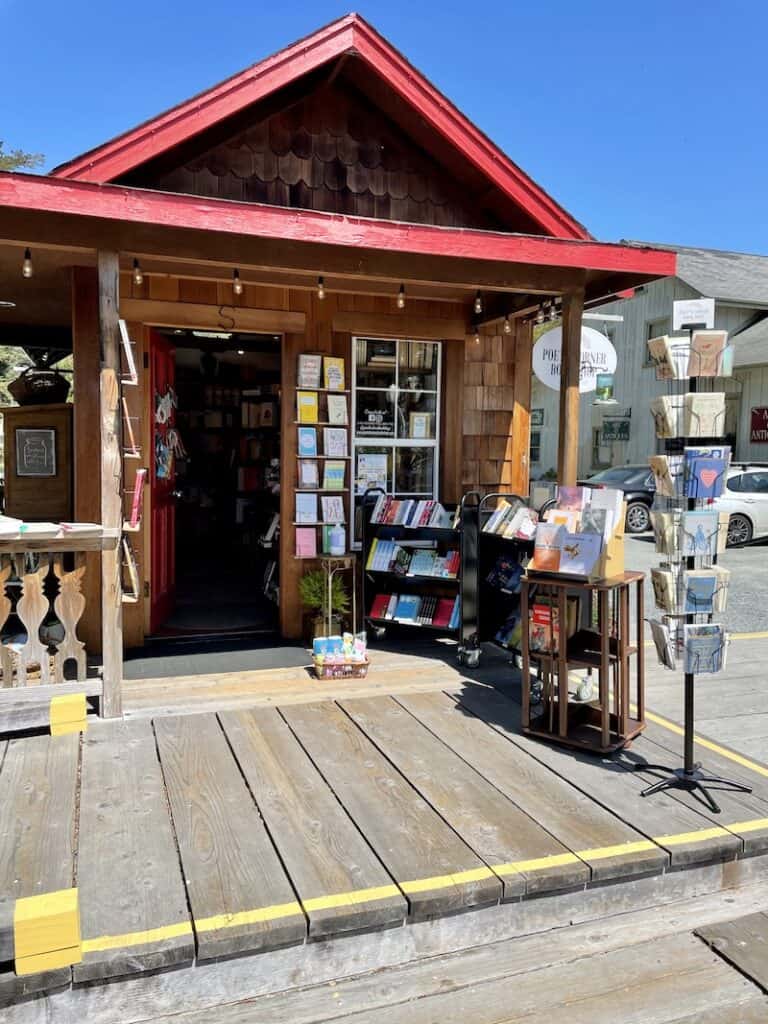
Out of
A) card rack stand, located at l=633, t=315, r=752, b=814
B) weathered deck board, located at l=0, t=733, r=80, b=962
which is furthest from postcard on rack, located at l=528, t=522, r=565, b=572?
weathered deck board, located at l=0, t=733, r=80, b=962

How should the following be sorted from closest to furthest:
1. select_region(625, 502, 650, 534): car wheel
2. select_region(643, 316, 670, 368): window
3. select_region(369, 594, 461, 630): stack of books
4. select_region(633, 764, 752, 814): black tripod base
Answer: select_region(633, 764, 752, 814): black tripod base < select_region(369, 594, 461, 630): stack of books < select_region(625, 502, 650, 534): car wheel < select_region(643, 316, 670, 368): window

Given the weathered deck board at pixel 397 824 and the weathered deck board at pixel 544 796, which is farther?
the weathered deck board at pixel 544 796

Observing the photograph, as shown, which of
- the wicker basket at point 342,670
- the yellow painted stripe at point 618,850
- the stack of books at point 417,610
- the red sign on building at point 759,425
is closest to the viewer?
the yellow painted stripe at point 618,850

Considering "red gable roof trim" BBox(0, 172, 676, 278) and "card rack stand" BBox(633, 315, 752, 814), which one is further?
"red gable roof trim" BBox(0, 172, 676, 278)

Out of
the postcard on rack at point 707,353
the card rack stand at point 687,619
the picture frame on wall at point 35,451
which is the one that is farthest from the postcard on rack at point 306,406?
the postcard on rack at point 707,353

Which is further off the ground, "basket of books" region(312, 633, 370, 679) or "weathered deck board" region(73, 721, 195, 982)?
"basket of books" region(312, 633, 370, 679)

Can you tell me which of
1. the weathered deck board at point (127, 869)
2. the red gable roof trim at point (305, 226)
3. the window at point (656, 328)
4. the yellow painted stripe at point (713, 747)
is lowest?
the yellow painted stripe at point (713, 747)

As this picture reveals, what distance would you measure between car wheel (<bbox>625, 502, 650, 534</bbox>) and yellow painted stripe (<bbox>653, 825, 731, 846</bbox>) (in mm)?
10880

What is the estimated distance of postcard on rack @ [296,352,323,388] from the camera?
5367 mm

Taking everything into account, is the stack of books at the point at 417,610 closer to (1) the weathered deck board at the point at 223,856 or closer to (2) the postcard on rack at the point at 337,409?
(2) the postcard on rack at the point at 337,409

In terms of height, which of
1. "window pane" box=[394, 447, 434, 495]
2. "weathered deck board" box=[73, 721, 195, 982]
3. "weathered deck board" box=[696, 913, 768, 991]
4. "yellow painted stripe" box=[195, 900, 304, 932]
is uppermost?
"window pane" box=[394, 447, 434, 495]

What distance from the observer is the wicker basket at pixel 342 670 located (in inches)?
184

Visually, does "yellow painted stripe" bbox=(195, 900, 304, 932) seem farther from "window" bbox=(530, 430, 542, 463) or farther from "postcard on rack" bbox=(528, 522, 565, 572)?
"window" bbox=(530, 430, 542, 463)

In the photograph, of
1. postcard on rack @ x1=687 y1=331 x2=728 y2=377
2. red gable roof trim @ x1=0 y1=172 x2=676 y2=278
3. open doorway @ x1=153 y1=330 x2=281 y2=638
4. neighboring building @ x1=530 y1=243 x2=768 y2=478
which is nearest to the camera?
postcard on rack @ x1=687 y1=331 x2=728 y2=377
